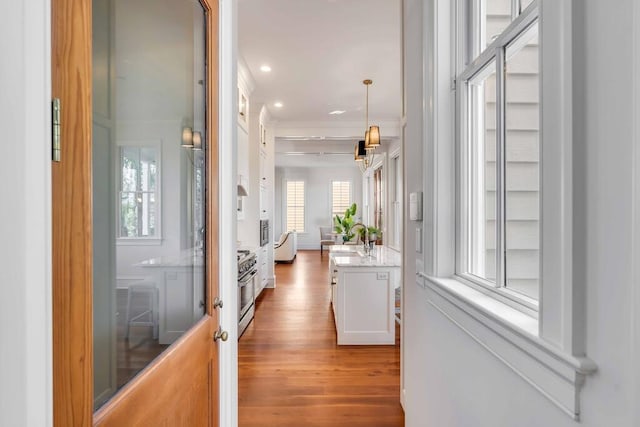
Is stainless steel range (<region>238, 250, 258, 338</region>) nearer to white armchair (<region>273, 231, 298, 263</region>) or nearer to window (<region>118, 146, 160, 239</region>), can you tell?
window (<region>118, 146, 160, 239</region>)

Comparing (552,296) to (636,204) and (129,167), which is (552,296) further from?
(129,167)

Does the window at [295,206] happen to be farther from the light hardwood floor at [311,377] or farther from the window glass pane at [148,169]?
the window glass pane at [148,169]

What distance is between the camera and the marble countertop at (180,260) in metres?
1.01

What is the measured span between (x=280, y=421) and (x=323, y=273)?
5.17 m

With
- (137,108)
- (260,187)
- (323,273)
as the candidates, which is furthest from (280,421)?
(323,273)

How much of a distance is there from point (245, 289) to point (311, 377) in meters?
1.30

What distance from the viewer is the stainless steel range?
339 cm

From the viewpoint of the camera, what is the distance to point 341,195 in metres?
11.6

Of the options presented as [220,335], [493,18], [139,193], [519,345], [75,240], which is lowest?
[220,335]

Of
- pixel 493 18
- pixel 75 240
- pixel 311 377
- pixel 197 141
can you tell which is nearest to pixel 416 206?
pixel 493 18

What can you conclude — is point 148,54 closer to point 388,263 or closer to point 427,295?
point 427,295

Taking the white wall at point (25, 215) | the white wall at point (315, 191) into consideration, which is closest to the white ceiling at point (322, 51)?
the white wall at point (25, 215)

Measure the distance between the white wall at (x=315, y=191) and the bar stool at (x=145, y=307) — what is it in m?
10.6

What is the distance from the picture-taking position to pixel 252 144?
514cm
